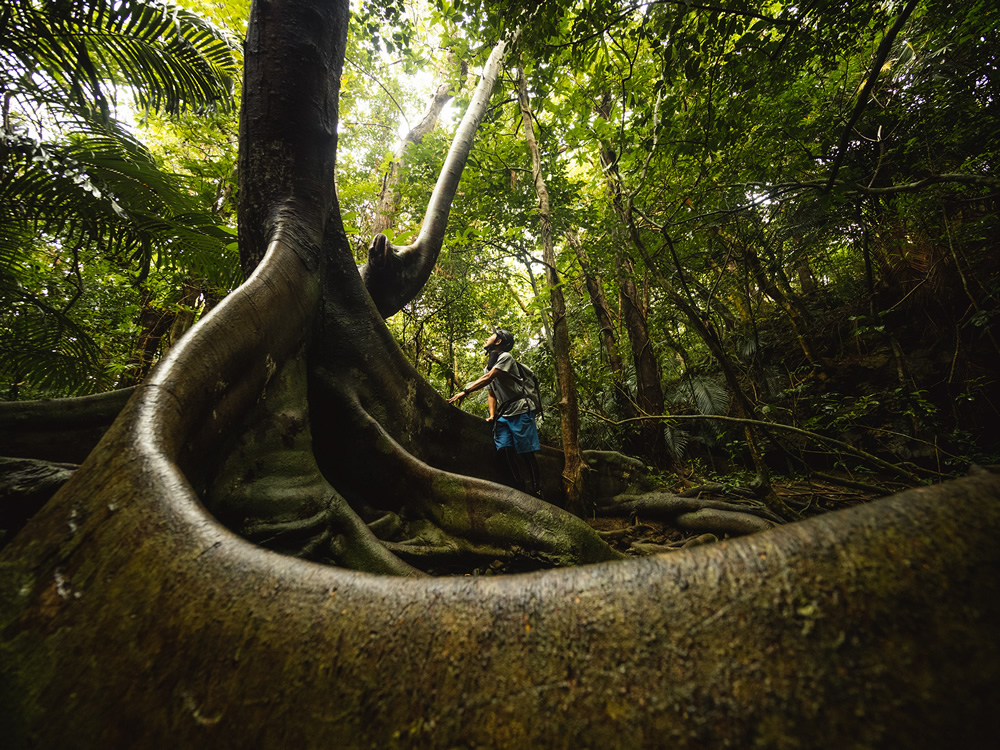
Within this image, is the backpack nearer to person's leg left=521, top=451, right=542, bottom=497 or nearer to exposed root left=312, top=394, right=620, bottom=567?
person's leg left=521, top=451, right=542, bottom=497

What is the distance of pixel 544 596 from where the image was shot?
26.8 inches

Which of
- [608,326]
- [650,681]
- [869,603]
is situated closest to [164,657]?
[650,681]

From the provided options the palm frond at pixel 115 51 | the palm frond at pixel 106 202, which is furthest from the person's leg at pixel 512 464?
the palm frond at pixel 115 51

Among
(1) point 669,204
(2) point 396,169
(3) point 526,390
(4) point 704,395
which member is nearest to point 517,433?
(3) point 526,390

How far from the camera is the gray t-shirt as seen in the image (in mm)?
3748

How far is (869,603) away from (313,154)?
3.54 meters

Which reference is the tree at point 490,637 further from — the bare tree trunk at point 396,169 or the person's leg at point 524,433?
the bare tree trunk at point 396,169

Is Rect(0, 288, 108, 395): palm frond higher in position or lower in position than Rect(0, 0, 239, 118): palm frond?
lower

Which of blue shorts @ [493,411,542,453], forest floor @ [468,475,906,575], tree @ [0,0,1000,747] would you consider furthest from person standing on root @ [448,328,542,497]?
tree @ [0,0,1000,747]

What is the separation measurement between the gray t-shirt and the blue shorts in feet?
0.25

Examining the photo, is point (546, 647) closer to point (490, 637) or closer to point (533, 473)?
point (490, 637)

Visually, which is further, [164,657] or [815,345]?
[815,345]

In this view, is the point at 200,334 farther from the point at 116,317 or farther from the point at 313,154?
the point at 116,317

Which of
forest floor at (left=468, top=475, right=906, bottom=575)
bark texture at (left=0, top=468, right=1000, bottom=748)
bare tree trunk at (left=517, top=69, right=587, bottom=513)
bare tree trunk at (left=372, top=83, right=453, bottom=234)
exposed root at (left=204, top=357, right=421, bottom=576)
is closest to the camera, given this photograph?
bark texture at (left=0, top=468, right=1000, bottom=748)
